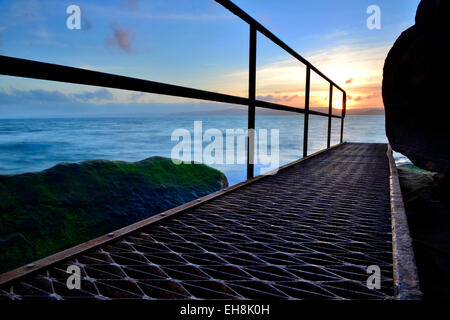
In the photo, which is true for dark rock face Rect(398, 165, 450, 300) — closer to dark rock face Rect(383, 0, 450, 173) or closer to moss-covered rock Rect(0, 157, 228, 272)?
dark rock face Rect(383, 0, 450, 173)

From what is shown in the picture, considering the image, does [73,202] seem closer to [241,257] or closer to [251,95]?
[251,95]

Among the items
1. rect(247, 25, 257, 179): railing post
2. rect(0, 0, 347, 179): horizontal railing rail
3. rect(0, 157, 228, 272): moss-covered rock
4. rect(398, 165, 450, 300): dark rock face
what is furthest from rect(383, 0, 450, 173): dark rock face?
rect(0, 157, 228, 272): moss-covered rock

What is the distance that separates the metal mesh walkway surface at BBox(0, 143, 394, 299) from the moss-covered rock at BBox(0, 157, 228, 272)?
2212 millimetres

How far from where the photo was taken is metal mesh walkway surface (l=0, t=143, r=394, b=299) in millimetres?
1042

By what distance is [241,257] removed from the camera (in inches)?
52.3

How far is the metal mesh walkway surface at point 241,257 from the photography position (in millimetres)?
1042

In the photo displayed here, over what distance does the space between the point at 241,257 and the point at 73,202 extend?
3155mm

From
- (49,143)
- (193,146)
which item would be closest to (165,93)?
(49,143)

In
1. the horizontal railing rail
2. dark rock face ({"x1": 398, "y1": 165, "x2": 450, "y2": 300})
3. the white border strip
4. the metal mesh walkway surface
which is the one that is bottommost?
dark rock face ({"x1": 398, "y1": 165, "x2": 450, "y2": 300})

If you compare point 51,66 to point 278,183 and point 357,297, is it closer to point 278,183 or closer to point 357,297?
point 357,297

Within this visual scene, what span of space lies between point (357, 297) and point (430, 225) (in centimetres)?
323

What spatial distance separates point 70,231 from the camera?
351cm

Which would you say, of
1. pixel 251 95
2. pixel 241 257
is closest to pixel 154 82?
pixel 241 257

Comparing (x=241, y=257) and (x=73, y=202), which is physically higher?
(x=241, y=257)
